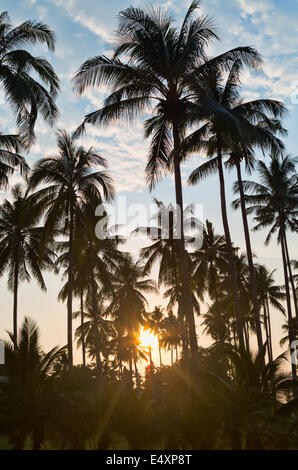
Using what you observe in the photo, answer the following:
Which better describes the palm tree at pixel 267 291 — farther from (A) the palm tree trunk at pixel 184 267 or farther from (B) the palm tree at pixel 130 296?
(A) the palm tree trunk at pixel 184 267

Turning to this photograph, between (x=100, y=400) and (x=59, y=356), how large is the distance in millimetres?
1882

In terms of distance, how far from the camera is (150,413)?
13.8 meters

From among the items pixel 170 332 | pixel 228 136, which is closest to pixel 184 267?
pixel 228 136

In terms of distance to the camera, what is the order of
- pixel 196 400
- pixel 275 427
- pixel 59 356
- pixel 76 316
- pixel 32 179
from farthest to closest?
pixel 76 316 < pixel 32 179 < pixel 59 356 < pixel 196 400 < pixel 275 427

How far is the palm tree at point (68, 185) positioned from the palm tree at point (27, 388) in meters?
9.68

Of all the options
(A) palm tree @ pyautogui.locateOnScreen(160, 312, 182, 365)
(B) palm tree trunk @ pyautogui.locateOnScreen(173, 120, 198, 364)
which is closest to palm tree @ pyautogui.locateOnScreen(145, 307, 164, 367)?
(A) palm tree @ pyautogui.locateOnScreen(160, 312, 182, 365)

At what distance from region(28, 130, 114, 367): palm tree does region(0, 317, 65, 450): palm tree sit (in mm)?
9678

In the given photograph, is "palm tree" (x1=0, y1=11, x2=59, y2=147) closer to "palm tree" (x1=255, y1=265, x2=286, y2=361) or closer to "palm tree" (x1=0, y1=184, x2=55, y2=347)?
"palm tree" (x1=0, y1=184, x2=55, y2=347)

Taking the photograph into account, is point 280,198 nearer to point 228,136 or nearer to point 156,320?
point 228,136

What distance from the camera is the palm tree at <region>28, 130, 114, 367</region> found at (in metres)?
24.0

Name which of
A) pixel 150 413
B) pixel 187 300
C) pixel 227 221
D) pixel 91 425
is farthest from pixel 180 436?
pixel 227 221

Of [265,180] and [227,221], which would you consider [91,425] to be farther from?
[265,180]

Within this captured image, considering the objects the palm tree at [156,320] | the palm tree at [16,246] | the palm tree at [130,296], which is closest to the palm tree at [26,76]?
the palm tree at [16,246]

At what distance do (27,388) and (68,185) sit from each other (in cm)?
1338
